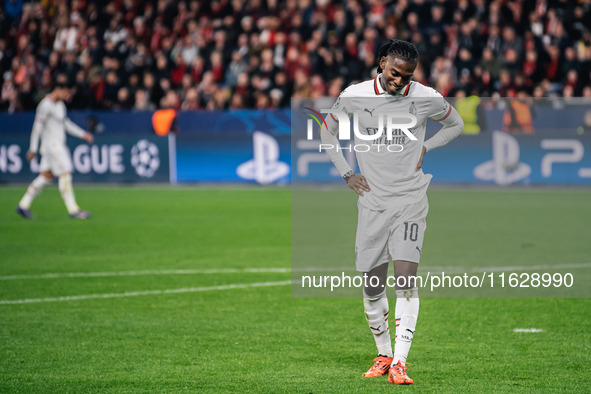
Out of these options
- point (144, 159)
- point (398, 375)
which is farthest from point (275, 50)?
point (398, 375)

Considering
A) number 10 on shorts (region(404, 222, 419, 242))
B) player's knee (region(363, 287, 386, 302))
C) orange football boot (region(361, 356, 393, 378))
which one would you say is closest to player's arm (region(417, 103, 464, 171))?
number 10 on shorts (region(404, 222, 419, 242))

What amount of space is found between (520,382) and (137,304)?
4204 millimetres

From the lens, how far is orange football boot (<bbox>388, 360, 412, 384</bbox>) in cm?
604

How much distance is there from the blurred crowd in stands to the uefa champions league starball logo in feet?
6.56

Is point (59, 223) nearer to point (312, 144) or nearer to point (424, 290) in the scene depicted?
point (312, 144)

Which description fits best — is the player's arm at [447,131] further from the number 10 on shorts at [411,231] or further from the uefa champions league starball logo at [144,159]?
the uefa champions league starball logo at [144,159]

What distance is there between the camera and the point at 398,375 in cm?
605

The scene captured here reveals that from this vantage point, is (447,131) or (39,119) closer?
(447,131)

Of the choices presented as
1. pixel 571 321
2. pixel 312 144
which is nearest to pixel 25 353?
pixel 571 321

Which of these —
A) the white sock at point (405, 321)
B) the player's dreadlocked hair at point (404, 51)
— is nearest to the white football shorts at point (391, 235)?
the white sock at point (405, 321)

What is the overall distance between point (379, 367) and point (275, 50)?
20013 millimetres

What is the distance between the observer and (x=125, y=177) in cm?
2416

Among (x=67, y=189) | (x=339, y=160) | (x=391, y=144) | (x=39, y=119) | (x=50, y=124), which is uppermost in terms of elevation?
(x=391, y=144)

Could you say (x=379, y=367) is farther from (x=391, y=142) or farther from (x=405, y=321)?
(x=391, y=142)
